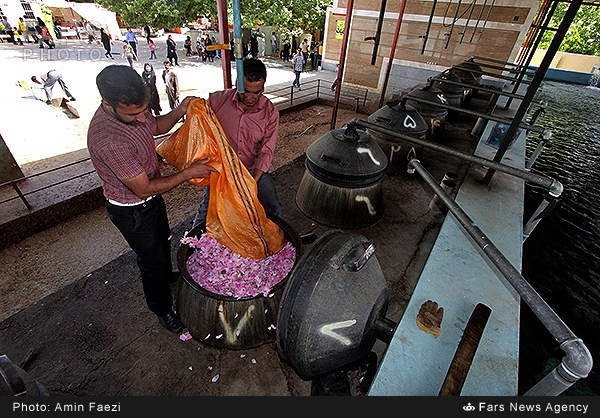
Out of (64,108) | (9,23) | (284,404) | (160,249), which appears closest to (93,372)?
(160,249)

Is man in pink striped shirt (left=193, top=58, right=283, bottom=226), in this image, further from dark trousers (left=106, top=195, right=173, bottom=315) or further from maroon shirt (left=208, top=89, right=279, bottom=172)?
dark trousers (left=106, top=195, right=173, bottom=315)

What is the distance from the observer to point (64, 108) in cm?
→ 934

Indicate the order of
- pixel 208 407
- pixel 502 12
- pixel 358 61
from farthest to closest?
pixel 358 61 < pixel 502 12 < pixel 208 407

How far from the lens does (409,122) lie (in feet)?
19.4

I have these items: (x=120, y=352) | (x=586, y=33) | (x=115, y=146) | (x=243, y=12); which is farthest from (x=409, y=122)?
(x=586, y=33)

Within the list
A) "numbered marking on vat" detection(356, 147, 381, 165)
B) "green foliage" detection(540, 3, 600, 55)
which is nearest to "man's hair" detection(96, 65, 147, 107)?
"numbered marking on vat" detection(356, 147, 381, 165)

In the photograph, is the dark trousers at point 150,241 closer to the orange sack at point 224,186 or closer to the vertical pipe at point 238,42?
the orange sack at point 224,186

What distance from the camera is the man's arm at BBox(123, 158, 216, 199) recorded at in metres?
2.17

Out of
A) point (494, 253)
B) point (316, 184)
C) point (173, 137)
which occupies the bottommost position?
point (316, 184)

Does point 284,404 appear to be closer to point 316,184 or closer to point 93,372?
point 93,372

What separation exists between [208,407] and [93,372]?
63.4 inches

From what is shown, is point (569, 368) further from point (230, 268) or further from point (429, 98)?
point (429, 98)

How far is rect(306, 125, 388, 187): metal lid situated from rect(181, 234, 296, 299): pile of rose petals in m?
1.78

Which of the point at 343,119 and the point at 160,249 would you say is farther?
the point at 343,119
